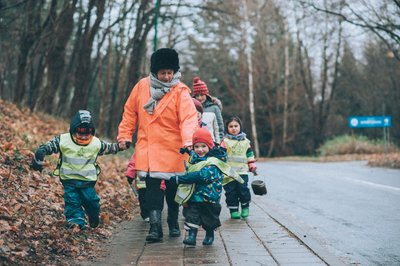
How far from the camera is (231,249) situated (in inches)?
248

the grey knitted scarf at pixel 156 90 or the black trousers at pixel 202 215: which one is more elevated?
the grey knitted scarf at pixel 156 90

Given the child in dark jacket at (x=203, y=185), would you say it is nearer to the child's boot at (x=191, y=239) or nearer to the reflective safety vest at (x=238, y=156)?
the child's boot at (x=191, y=239)

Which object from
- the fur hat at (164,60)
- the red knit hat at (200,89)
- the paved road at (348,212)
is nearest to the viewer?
the paved road at (348,212)

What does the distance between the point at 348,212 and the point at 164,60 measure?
4.63 m

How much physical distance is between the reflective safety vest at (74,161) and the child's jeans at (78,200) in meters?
0.08

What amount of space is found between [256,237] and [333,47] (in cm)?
3933

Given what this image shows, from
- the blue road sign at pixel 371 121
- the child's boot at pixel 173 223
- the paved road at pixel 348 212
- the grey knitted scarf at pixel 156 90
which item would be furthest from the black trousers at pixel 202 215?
the blue road sign at pixel 371 121

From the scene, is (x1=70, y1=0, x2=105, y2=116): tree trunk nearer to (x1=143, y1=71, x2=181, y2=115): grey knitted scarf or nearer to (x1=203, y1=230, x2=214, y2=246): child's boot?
(x1=143, y1=71, x2=181, y2=115): grey knitted scarf

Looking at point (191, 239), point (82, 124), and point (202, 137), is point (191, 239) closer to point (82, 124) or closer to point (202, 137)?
point (202, 137)

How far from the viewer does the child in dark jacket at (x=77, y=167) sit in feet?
22.7

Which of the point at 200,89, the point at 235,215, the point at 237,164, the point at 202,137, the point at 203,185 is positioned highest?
the point at 200,89

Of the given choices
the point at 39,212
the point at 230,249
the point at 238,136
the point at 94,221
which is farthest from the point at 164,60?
the point at 238,136

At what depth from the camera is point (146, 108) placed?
22.4 feet

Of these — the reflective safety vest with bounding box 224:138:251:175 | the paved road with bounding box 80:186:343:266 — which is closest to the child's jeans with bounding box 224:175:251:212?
the reflective safety vest with bounding box 224:138:251:175
